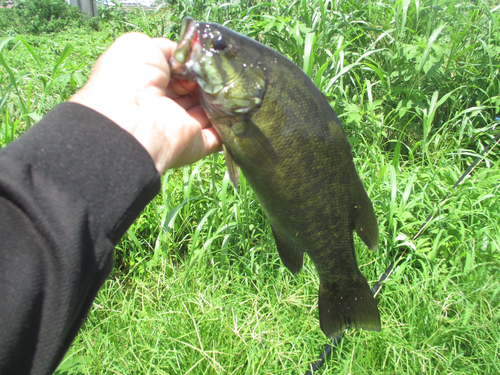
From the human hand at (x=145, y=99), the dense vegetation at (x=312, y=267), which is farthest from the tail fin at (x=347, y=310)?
the human hand at (x=145, y=99)

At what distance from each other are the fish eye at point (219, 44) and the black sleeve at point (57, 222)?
593 millimetres

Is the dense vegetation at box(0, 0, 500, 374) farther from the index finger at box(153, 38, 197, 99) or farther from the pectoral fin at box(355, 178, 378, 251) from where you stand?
the index finger at box(153, 38, 197, 99)

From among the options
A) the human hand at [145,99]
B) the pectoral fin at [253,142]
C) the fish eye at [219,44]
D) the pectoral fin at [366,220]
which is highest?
the fish eye at [219,44]

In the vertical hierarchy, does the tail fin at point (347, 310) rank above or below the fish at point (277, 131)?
below

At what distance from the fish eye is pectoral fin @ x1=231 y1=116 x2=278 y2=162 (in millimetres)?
300

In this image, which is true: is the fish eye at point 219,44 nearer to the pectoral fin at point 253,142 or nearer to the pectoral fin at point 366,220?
the pectoral fin at point 253,142

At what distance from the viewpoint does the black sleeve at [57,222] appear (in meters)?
0.88

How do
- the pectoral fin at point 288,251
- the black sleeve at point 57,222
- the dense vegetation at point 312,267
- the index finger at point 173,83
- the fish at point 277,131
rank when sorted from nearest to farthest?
the black sleeve at point 57,222 → the fish at point 277,131 → the index finger at point 173,83 → the pectoral fin at point 288,251 → the dense vegetation at point 312,267

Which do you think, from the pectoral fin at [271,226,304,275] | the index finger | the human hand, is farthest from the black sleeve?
the pectoral fin at [271,226,304,275]

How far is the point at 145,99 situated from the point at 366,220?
1069mm

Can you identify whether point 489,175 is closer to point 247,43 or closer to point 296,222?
point 296,222

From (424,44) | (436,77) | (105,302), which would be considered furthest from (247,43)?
(436,77)

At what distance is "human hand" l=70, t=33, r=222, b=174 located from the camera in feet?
4.13

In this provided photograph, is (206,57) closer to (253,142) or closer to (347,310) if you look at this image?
(253,142)
